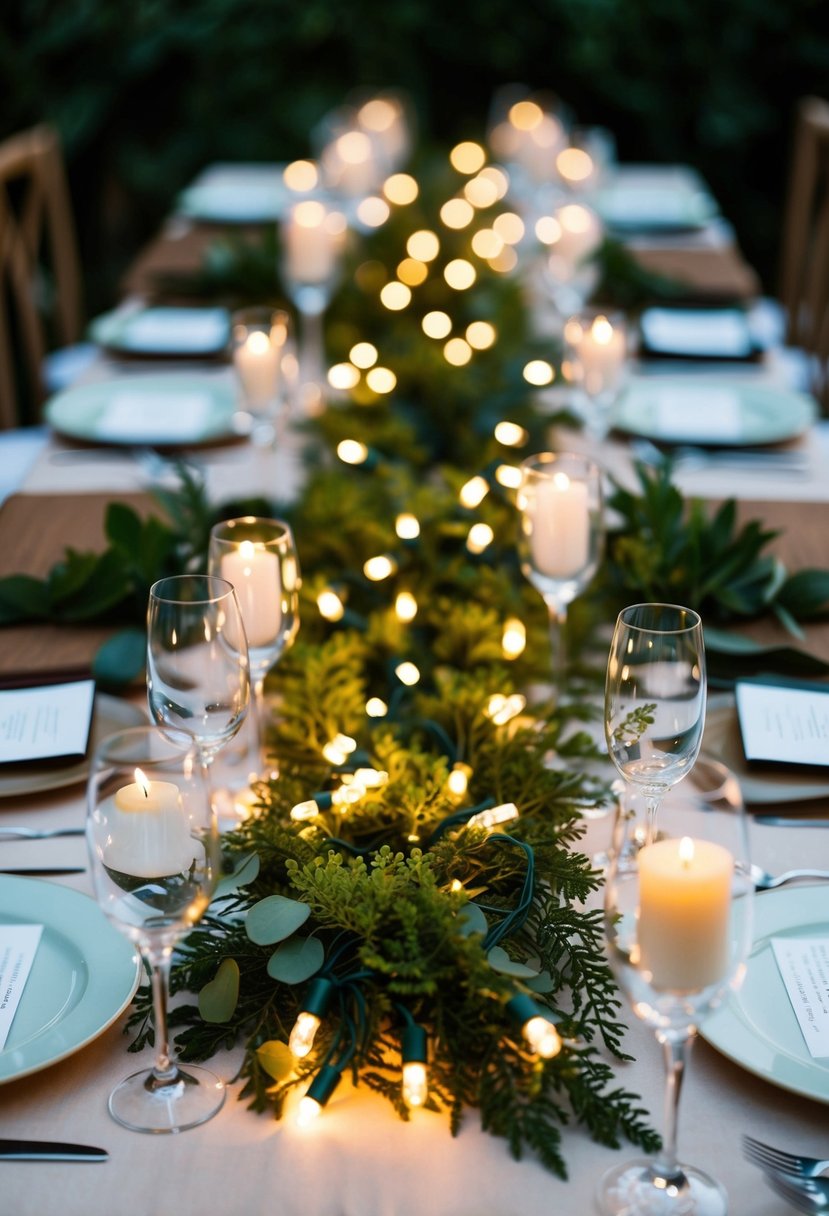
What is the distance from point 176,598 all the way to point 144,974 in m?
0.30

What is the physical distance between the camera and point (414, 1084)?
836 millimetres

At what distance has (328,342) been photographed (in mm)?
2391

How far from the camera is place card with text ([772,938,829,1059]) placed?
0.90 meters

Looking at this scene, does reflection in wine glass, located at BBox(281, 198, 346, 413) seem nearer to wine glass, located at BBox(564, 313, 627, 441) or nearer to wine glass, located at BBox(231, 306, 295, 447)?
wine glass, located at BBox(231, 306, 295, 447)

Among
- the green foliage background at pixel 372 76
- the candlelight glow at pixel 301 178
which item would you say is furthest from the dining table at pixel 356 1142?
the green foliage background at pixel 372 76

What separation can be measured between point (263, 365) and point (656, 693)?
93 centimetres

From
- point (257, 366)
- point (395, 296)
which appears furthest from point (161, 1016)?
point (395, 296)

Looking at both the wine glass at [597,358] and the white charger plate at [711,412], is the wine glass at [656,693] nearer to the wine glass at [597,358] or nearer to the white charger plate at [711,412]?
the wine glass at [597,358]

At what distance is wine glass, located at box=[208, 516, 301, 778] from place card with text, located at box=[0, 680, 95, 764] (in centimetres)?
17

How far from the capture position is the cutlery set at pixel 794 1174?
78 centimetres

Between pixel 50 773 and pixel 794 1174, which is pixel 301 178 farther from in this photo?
pixel 794 1174

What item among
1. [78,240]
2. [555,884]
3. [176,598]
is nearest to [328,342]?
[176,598]

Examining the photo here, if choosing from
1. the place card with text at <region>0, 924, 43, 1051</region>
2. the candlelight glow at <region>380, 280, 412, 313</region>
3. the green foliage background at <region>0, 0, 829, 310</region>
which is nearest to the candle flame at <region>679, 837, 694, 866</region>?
the place card with text at <region>0, 924, 43, 1051</region>

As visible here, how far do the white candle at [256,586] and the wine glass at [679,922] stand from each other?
0.50 m
